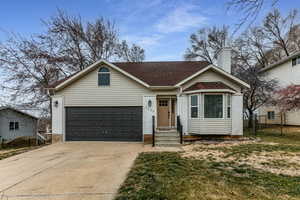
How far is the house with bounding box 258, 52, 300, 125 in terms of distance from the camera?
16.2m

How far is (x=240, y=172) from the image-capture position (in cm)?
495

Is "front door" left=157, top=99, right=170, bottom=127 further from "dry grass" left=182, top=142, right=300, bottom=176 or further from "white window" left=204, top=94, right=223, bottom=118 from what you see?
"dry grass" left=182, top=142, right=300, bottom=176

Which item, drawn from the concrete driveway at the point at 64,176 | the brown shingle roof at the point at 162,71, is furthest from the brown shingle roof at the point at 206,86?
the concrete driveway at the point at 64,176

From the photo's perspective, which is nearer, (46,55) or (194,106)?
(194,106)

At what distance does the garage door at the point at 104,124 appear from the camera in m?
10.8

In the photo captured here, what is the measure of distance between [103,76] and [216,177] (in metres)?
8.74

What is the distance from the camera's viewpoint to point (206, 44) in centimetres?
2581

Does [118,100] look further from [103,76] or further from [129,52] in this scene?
[129,52]

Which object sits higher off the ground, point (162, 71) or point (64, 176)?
point (162, 71)

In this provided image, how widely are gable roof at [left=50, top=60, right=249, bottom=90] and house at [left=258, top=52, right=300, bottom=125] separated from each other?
997 cm

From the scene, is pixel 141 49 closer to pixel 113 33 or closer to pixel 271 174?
pixel 113 33

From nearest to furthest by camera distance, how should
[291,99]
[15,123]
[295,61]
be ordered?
[291,99], [295,61], [15,123]

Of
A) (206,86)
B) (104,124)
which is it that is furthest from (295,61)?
(104,124)

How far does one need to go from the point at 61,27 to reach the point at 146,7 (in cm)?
1478
